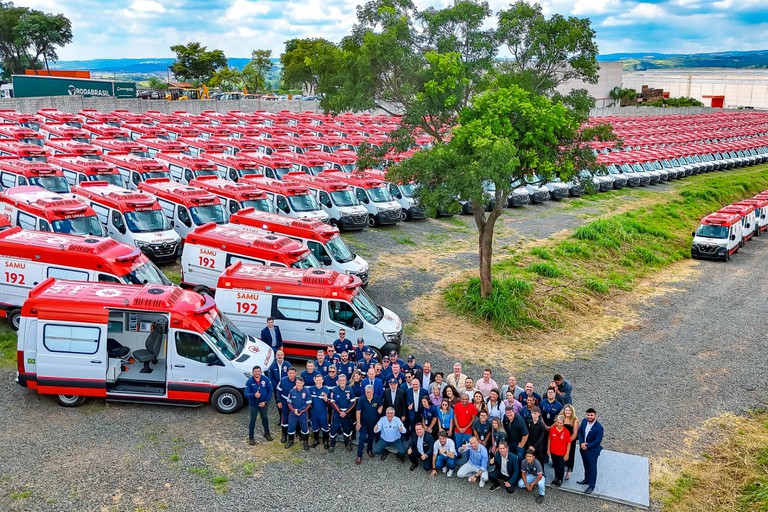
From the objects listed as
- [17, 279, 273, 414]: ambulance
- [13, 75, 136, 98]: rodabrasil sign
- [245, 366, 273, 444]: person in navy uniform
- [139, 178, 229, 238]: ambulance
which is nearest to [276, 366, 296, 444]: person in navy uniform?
[245, 366, 273, 444]: person in navy uniform

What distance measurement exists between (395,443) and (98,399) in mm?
6089

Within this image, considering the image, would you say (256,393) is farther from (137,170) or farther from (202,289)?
(137,170)

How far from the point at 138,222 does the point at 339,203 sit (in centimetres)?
926

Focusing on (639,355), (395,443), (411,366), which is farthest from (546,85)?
(395,443)

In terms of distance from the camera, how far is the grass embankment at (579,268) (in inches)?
808

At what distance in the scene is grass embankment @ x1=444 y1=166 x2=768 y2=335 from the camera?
67.4 feet

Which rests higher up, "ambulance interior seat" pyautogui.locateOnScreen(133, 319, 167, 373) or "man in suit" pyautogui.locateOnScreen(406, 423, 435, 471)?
"ambulance interior seat" pyautogui.locateOnScreen(133, 319, 167, 373)

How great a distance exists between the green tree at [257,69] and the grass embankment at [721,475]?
9039 cm

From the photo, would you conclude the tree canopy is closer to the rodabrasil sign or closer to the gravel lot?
the rodabrasil sign

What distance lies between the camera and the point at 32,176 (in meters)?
25.0

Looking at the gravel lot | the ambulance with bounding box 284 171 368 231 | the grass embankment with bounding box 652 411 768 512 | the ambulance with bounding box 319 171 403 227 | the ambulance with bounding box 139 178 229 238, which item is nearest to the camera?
the gravel lot

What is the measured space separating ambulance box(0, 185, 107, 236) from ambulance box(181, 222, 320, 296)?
378 cm

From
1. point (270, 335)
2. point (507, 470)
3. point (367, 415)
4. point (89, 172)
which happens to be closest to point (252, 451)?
point (367, 415)

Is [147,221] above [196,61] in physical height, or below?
below
